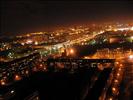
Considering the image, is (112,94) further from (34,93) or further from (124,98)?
(34,93)

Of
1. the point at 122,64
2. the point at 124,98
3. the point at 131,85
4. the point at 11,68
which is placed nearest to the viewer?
the point at 124,98

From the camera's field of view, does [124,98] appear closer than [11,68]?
Yes

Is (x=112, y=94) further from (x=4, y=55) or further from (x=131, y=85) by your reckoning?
(x=4, y=55)

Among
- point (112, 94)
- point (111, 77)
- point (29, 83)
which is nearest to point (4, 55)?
point (29, 83)

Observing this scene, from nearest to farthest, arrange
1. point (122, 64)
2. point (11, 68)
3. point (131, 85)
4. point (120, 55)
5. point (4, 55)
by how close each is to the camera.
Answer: point (131, 85) < point (122, 64) < point (11, 68) < point (120, 55) < point (4, 55)

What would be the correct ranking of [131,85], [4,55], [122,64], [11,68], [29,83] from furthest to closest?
[4,55] → [11,68] → [122,64] → [29,83] → [131,85]

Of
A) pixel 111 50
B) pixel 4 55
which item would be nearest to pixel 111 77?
pixel 111 50

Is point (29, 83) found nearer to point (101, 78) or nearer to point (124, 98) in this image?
point (101, 78)

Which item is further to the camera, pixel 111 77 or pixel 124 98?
pixel 111 77

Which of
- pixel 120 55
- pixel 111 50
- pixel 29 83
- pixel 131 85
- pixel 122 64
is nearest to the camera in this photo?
pixel 131 85
